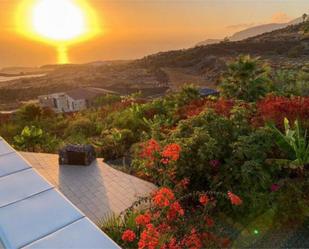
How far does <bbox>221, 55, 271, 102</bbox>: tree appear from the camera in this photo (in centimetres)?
1409

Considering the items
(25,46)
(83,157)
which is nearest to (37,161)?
(83,157)

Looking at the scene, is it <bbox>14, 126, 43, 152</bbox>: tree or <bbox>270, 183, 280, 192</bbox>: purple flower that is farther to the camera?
<bbox>14, 126, 43, 152</bbox>: tree

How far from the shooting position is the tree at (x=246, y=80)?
14.1m

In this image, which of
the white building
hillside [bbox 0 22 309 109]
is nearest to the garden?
the white building

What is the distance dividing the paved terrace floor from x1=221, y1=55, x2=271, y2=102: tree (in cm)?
813

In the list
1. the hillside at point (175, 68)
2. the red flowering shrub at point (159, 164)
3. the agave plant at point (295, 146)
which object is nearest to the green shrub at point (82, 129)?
the red flowering shrub at point (159, 164)

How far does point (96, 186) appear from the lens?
7.51m

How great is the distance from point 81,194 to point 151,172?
1827 mm

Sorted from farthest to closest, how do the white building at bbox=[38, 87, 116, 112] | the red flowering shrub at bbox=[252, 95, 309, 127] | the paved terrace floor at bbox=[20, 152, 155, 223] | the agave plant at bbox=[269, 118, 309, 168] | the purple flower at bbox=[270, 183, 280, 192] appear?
the white building at bbox=[38, 87, 116, 112] → the red flowering shrub at bbox=[252, 95, 309, 127] → the paved terrace floor at bbox=[20, 152, 155, 223] → the agave plant at bbox=[269, 118, 309, 168] → the purple flower at bbox=[270, 183, 280, 192]

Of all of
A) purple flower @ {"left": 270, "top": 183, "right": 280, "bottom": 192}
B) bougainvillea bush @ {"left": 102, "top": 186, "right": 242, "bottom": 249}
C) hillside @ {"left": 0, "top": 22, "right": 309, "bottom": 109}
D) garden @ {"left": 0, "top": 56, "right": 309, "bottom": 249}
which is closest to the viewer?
bougainvillea bush @ {"left": 102, "top": 186, "right": 242, "bottom": 249}

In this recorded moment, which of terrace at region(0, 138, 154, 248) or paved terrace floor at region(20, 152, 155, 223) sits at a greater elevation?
terrace at region(0, 138, 154, 248)

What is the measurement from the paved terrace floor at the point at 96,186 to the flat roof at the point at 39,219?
10.2ft

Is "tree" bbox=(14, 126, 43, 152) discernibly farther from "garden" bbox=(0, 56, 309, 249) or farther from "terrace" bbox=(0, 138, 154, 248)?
"terrace" bbox=(0, 138, 154, 248)

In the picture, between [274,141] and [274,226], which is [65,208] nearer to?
[274,226]
